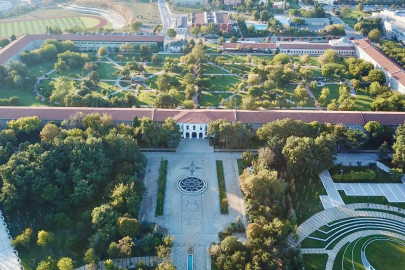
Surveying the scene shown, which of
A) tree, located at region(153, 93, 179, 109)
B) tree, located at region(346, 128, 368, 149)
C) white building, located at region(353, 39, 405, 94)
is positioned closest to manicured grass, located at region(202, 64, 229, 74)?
tree, located at region(153, 93, 179, 109)

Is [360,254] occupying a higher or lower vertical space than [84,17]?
lower

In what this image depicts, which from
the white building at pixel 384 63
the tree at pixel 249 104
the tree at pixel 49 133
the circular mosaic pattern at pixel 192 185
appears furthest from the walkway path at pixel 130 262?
the white building at pixel 384 63

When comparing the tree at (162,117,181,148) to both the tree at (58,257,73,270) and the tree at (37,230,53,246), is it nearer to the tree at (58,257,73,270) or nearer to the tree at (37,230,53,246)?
the tree at (37,230,53,246)

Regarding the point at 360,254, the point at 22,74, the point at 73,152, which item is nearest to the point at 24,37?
the point at 22,74

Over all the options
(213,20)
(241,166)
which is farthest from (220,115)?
(213,20)

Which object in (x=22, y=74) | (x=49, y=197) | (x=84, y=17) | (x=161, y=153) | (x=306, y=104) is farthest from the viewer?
(x=84, y=17)

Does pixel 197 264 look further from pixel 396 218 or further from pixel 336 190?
pixel 396 218

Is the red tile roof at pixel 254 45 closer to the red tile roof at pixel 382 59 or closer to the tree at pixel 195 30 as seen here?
the tree at pixel 195 30

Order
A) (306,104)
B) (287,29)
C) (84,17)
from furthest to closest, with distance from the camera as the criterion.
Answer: (84,17) < (287,29) < (306,104)
